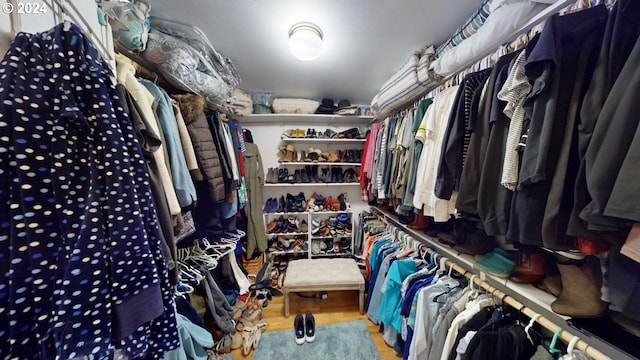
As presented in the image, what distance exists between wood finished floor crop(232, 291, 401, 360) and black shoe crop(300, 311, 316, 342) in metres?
0.10

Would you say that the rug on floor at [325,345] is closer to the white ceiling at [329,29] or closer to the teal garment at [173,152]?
the teal garment at [173,152]

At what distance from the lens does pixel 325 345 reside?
1.49 metres

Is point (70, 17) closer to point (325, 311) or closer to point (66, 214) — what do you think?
point (66, 214)

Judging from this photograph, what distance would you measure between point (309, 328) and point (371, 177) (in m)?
1.40

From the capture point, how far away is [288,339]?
5.08 ft

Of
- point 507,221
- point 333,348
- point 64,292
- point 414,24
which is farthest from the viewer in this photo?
point 333,348

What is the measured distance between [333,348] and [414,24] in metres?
2.18

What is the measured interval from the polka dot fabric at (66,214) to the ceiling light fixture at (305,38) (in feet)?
3.29

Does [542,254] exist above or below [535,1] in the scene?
below

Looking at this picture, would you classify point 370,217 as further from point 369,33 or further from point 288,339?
point 369,33

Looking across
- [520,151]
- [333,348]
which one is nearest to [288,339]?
[333,348]

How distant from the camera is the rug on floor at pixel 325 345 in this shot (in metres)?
1.41

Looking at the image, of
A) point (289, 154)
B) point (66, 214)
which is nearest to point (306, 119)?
point (289, 154)

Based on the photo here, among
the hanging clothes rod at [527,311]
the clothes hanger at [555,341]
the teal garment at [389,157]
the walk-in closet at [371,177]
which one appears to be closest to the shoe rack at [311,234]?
the walk-in closet at [371,177]
